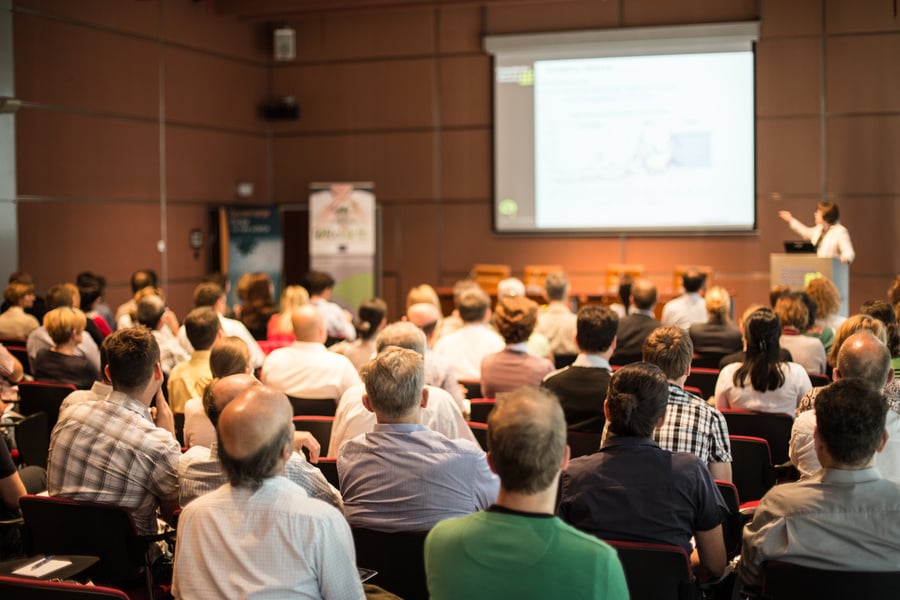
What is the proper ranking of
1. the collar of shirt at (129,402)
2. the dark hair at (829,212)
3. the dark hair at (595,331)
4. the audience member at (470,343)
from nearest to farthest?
the collar of shirt at (129,402) < the dark hair at (595,331) < the audience member at (470,343) < the dark hair at (829,212)

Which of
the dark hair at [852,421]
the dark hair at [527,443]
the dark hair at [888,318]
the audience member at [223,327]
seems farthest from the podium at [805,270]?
the dark hair at [527,443]

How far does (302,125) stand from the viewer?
43.0 ft

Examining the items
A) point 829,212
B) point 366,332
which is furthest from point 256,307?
point 829,212

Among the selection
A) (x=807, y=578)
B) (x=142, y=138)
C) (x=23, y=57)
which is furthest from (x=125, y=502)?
(x=142, y=138)

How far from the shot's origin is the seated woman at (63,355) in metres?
5.80

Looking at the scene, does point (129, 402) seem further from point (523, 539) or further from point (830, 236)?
point (830, 236)

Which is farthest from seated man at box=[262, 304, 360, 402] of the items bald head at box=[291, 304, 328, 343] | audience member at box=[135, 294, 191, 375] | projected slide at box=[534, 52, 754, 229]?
projected slide at box=[534, 52, 754, 229]

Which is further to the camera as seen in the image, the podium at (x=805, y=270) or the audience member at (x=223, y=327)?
the podium at (x=805, y=270)

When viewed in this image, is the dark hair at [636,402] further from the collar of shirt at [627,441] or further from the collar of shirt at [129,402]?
the collar of shirt at [129,402]

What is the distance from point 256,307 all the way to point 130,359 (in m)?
4.90

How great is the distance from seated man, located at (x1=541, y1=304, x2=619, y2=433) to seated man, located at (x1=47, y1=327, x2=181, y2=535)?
67.4 inches

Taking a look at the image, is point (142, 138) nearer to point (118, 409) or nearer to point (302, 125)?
point (302, 125)

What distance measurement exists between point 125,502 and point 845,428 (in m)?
2.32

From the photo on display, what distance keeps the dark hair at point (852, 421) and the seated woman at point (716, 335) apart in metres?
4.03
